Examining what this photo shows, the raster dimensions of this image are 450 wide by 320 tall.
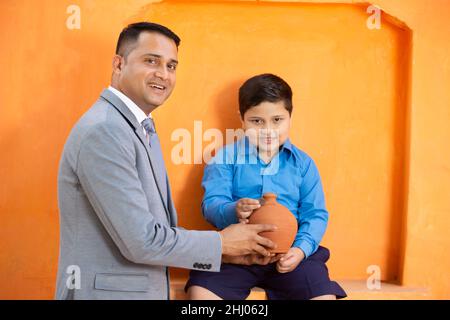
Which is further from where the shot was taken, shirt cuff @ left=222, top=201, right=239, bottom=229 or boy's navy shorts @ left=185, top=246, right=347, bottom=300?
shirt cuff @ left=222, top=201, right=239, bottom=229

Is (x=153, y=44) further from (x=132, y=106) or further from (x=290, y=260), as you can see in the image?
(x=290, y=260)

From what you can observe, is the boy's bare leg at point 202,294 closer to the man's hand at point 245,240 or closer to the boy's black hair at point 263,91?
the man's hand at point 245,240

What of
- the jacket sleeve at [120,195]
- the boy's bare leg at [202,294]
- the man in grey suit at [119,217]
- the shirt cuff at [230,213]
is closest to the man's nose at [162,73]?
the man in grey suit at [119,217]

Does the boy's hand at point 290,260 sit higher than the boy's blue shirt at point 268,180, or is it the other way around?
the boy's blue shirt at point 268,180

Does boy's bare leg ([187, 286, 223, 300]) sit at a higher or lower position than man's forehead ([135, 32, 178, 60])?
lower

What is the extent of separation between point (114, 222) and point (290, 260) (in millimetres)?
1043

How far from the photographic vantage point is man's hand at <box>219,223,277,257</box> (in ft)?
7.91

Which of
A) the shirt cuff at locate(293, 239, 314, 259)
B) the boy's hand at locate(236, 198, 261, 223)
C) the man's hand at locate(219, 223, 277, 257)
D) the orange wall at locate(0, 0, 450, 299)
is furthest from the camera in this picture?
the orange wall at locate(0, 0, 450, 299)

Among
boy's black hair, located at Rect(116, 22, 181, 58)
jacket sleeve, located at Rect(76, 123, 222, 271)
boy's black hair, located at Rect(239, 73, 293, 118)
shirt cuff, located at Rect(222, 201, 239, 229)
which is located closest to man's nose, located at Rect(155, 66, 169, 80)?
boy's black hair, located at Rect(116, 22, 181, 58)

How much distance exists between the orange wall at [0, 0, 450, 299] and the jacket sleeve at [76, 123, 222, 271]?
1.22 m

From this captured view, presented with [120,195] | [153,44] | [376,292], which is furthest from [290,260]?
[153,44]

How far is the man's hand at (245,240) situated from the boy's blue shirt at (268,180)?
453mm

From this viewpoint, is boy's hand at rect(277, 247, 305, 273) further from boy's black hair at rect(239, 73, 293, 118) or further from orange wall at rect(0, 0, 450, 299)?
boy's black hair at rect(239, 73, 293, 118)

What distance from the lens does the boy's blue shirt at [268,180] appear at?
3043 mm
